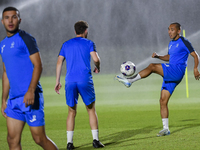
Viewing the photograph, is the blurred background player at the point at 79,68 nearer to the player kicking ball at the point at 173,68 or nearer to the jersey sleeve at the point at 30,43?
the player kicking ball at the point at 173,68

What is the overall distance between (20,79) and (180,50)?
2.86 metres

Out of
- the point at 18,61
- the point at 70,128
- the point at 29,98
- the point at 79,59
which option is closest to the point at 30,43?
the point at 18,61

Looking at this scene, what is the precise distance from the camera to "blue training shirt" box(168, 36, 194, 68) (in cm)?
526

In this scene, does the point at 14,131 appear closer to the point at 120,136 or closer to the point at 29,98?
the point at 29,98

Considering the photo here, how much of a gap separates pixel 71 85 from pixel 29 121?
1.36 metres

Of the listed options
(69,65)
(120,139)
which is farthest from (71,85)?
(120,139)

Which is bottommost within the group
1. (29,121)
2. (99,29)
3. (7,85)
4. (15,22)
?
(29,121)

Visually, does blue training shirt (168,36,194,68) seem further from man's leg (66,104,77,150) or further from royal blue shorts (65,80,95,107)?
man's leg (66,104,77,150)

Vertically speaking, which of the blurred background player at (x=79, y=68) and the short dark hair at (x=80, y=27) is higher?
the short dark hair at (x=80, y=27)

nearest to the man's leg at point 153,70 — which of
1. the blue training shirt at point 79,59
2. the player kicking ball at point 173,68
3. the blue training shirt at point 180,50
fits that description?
the player kicking ball at point 173,68

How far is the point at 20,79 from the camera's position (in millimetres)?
3066

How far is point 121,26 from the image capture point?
27625 millimetres

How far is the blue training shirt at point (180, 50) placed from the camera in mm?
5258

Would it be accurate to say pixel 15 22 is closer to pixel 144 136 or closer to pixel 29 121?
pixel 29 121
